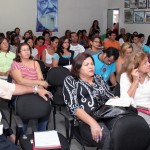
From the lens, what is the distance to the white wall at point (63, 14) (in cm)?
929

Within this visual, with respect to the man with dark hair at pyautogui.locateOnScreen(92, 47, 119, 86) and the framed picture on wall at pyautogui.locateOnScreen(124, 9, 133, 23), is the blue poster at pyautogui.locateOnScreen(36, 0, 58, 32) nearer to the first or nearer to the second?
the framed picture on wall at pyautogui.locateOnScreen(124, 9, 133, 23)

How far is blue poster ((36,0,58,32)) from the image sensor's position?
993cm

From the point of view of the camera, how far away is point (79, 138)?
2.71 meters

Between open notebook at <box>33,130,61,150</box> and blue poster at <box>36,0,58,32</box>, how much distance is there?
25.6 feet

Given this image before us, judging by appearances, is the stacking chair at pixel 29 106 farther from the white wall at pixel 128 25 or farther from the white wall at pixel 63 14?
the white wall at pixel 128 25

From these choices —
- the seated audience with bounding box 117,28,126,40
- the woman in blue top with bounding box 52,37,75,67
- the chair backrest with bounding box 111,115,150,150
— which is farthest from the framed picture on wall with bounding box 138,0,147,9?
the chair backrest with bounding box 111,115,150,150

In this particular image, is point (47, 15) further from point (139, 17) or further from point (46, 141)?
point (46, 141)

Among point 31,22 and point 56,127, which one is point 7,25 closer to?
point 31,22

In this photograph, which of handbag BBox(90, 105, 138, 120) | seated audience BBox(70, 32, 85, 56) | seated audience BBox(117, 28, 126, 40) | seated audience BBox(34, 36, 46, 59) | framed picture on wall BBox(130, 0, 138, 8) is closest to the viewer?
handbag BBox(90, 105, 138, 120)

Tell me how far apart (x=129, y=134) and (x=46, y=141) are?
666mm

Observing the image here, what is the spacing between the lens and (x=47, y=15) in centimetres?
1012

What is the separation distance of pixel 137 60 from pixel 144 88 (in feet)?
1.00

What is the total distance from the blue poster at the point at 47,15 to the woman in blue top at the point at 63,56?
4667mm

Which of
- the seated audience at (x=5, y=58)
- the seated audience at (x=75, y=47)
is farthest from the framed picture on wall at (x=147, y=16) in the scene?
the seated audience at (x=5, y=58)
